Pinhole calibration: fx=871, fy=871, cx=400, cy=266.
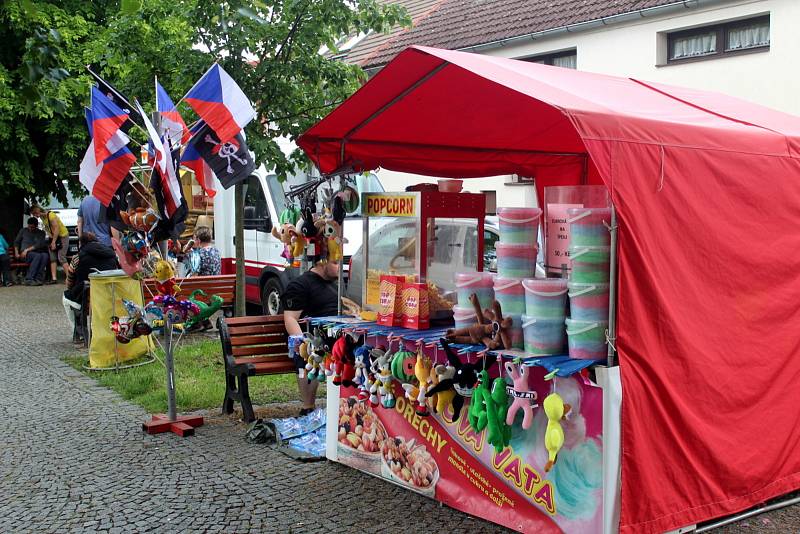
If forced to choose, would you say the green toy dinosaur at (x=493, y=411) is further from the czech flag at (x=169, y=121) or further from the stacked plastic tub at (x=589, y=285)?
the czech flag at (x=169, y=121)

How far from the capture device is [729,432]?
4672 millimetres

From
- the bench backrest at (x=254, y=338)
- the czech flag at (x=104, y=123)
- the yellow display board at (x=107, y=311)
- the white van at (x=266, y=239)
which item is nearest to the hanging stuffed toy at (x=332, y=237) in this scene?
the bench backrest at (x=254, y=338)

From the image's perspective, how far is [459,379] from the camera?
475 centimetres

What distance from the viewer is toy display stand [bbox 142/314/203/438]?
274 inches

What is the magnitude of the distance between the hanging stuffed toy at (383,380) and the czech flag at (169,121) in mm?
2572

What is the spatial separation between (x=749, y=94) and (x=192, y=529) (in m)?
10.7

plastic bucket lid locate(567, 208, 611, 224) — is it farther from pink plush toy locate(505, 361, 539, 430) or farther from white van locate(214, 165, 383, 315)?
white van locate(214, 165, 383, 315)

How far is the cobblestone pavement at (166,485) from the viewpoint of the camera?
5031 millimetres

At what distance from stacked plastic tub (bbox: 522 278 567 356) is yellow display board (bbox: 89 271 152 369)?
20.5 ft

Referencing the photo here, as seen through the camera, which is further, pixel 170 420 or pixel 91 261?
pixel 91 261

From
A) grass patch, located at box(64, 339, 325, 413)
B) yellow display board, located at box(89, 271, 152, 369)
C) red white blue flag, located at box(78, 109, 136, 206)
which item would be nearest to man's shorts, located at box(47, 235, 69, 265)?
grass patch, located at box(64, 339, 325, 413)

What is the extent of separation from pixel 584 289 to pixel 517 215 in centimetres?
67

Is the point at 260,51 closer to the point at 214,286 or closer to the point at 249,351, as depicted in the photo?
the point at 214,286

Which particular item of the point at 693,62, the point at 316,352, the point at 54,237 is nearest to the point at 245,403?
the point at 316,352
